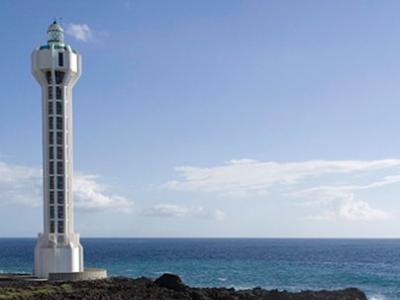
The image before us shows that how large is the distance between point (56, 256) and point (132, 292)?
38.1 ft

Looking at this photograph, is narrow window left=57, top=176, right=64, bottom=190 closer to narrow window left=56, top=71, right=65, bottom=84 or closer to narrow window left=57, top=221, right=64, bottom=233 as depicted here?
narrow window left=57, top=221, right=64, bottom=233

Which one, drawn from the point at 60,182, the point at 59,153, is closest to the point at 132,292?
the point at 60,182

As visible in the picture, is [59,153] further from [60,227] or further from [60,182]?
[60,227]

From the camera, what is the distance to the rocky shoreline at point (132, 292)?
4325cm

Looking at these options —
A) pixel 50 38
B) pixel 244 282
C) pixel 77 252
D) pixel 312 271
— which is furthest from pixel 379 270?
pixel 50 38

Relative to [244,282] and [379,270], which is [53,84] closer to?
[244,282]

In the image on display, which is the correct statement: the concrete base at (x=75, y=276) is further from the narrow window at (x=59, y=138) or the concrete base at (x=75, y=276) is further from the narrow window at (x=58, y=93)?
the narrow window at (x=58, y=93)

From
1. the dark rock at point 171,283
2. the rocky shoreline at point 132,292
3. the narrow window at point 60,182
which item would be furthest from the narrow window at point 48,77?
the dark rock at point 171,283

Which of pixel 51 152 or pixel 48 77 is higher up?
pixel 48 77

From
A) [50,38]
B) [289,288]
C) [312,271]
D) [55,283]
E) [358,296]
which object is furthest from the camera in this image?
[312,271]

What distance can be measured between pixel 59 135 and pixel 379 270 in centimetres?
6120

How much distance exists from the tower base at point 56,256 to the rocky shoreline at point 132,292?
3.35 m

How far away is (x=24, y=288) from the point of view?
148 feet

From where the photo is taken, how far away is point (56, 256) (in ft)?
178
